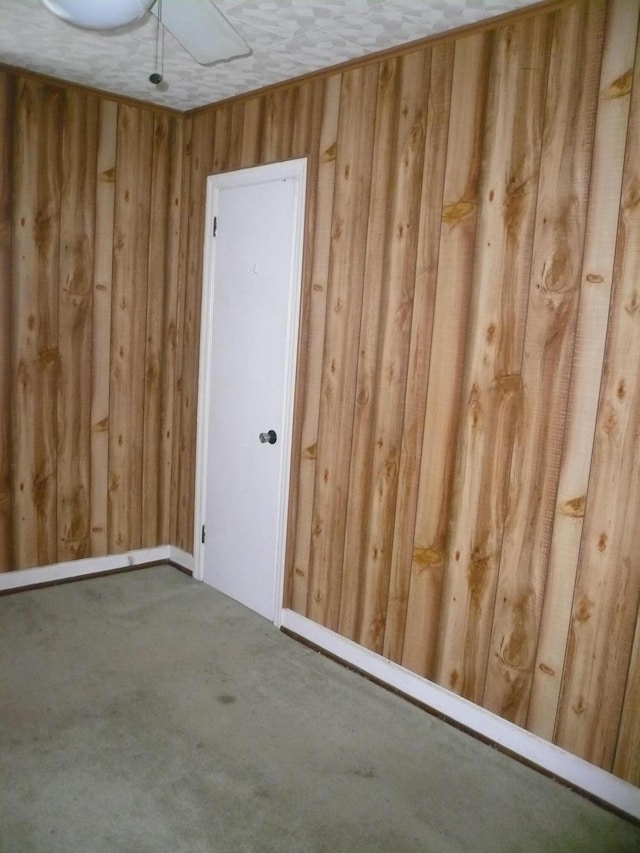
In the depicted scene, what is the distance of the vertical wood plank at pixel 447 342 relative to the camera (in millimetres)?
2537

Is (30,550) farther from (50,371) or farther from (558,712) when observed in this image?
(558,712)

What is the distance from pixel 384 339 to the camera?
2871 millimetres

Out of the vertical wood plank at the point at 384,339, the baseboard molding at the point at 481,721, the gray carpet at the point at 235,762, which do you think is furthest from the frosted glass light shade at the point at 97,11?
the baseboard molding at the point at 481,721

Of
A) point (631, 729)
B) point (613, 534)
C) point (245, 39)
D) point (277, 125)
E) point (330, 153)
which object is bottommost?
point (631, 729)

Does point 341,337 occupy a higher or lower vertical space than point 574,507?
higher

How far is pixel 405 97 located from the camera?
275cm

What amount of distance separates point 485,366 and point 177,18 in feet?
5.21

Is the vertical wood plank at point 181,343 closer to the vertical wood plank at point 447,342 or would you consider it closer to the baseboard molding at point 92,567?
the baseboard molding at point 92,567

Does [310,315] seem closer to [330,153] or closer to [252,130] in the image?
[330,153]

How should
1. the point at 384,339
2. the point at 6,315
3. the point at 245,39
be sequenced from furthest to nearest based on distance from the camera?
1. the point at 6,315
2. the point at 384,339
3. the point at 245,39

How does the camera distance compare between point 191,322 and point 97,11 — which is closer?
point 97,11

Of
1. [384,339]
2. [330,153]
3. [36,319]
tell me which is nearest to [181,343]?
[36,319]

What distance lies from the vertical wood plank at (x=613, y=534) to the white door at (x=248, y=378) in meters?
1.51

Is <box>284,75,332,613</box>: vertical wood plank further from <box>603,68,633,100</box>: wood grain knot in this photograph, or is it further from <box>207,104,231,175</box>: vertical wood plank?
<box>603,68,633,100</box>: wood grain knot
